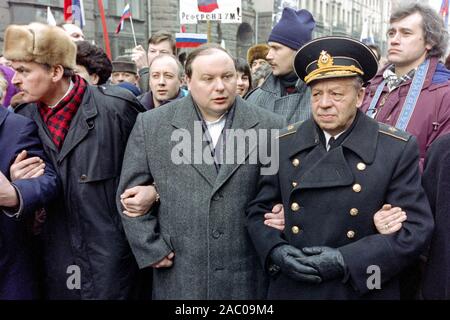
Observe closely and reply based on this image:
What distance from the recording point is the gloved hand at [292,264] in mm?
2415

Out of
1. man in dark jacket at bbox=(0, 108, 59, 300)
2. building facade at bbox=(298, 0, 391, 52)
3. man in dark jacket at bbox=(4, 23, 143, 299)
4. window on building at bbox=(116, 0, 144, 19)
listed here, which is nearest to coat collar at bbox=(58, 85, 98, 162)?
man in dark jacket at bbox=(4, 23, 143, 299)

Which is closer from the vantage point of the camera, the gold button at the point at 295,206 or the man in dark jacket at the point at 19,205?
the gold button at the point at 295,206

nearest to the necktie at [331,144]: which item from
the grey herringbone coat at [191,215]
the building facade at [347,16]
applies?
the grey herringbone coat at [191,215]

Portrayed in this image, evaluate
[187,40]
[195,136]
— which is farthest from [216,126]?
[187,40]

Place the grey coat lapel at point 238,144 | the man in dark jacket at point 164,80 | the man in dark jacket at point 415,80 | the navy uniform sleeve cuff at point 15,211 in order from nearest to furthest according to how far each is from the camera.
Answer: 1. the navy uniform sleeve cuff at point 15,211
2. the grey coat lapel at point 238,144
3. the man in dark jacket at point 415,80
4. the man in dark jacket at point 164,80

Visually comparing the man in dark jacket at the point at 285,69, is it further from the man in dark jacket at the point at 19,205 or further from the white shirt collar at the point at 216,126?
the man in dark jacket at the point at 19,205

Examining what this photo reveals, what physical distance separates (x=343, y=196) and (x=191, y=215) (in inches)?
33.8

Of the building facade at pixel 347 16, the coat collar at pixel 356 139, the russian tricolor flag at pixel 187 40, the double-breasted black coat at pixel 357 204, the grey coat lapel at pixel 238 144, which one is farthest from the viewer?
the building facade at pixel 347 16

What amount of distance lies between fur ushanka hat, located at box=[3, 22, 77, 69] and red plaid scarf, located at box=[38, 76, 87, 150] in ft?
0.73

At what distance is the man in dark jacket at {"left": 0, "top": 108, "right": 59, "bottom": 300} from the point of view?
103 inches

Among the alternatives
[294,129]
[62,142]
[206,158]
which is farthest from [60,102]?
[294,129]

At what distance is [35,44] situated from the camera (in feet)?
9.07

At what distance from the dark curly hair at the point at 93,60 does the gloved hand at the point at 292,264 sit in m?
2.42

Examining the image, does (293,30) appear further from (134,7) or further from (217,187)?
(134,7)
